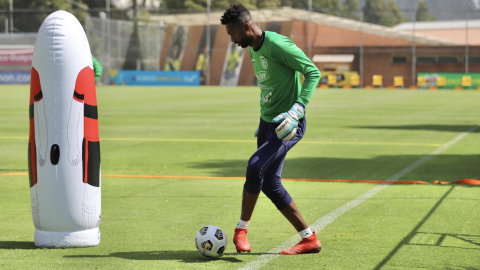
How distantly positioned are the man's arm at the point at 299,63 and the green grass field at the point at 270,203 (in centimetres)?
137

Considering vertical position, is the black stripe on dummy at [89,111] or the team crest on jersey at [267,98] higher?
the team crest on jersey at [267,98]

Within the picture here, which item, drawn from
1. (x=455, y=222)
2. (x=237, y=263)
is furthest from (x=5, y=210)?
(x=455, y=222)

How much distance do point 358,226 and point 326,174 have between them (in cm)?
429

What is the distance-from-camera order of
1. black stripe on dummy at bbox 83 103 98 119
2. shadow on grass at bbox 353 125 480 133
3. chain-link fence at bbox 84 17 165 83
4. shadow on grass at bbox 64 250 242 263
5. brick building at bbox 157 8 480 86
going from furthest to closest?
1. chain-link fence at bbox 84 17 165 83
2. brick building at bbox 157 8 480 86
3. shadow on grass at bbox 353 125 480 133
4. black stripe on dummy at bbox 83 103 98 119
5. shadow on grass at bbox 64 250 242 263

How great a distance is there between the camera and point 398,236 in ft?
22.0

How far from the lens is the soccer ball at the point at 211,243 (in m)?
5.83

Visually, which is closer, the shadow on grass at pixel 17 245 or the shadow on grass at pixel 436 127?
the shadow on grass at pixel 17 245

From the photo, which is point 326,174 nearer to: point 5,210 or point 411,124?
point 5,210

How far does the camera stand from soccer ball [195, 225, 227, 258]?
5832 mm

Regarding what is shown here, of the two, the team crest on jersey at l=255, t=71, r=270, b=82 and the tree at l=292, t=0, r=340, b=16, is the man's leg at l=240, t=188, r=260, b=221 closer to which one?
the team crest on jersey at l=255, t=71, r=270, b=82

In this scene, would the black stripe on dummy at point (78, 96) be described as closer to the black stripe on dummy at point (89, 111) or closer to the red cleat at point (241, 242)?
the black stripe on dummy at point (89, 111)

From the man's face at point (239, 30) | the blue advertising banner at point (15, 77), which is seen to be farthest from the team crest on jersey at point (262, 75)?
the blue advertising banner at point (15, 77)

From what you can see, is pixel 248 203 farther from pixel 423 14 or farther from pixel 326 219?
pixel 423 14

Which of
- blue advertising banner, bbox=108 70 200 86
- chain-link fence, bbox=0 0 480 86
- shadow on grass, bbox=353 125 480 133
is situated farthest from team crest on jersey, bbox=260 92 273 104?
blue advertising banner, bbox=108 70 200 86
